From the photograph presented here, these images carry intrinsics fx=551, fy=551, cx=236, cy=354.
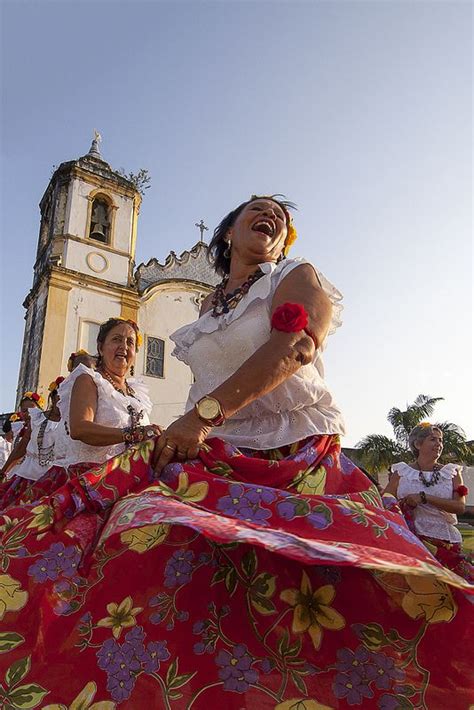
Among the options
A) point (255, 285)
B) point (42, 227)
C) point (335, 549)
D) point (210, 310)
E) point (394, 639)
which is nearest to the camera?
point (335, 549)

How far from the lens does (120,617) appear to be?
135 centimetres

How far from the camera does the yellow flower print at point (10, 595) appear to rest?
1.38 m

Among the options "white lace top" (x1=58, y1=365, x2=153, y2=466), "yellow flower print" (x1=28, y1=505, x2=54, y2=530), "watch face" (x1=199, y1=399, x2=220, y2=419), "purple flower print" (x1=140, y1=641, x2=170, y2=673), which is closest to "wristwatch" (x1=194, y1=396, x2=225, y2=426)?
"watch face" (x1=199, y1=399, x2=220, y2=419)

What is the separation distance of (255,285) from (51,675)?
143 centimetres

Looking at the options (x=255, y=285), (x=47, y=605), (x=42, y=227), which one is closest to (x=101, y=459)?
(x=255, y=285)

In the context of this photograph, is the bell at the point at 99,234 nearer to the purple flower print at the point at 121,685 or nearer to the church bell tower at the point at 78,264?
the church bell tower at the point at 78,264

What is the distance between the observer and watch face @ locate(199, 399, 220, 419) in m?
1.75

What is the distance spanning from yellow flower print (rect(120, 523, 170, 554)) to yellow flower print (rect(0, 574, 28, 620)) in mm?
280

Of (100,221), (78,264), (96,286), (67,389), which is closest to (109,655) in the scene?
(67,389)

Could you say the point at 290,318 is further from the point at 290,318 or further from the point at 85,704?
the point at 85,704

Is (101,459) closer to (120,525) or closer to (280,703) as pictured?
(120,525)

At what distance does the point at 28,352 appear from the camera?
58.3ft

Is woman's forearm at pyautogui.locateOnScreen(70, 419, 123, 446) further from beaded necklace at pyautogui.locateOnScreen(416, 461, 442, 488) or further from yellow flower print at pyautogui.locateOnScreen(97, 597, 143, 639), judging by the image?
beaded necklace at pyautogui.locateOnScreen(416, 461, 442, 488)

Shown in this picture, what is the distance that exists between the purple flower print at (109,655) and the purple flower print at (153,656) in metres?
0.06
